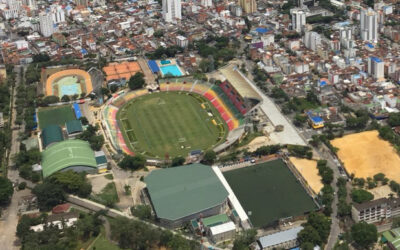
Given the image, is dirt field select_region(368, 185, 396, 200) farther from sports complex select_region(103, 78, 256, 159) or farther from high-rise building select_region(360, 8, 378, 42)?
high-rise building select_region(360, 8, 378, 42)

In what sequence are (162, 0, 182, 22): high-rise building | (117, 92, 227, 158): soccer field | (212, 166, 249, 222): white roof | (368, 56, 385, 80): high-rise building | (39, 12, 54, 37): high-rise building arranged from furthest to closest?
1. (162, 0, 182, 22): high-rise building
2. (39, 12, 54, 37): high-rise building
3. (368, 56, 385, 80): high-rise building
4. (117, 92, 227, 158): soccer field
5. (212, 166, 249, 222): white roof

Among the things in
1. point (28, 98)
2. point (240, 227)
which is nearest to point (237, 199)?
point (240, 227)

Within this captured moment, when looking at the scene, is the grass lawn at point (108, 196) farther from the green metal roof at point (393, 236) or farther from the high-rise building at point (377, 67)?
the high-rise building at point (377, 67)

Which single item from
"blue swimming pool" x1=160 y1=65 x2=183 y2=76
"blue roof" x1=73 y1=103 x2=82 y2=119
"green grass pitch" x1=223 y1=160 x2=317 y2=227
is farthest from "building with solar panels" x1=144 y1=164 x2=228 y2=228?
"blue swimming pool" x1=160 y1=65 x2=183 y2=76

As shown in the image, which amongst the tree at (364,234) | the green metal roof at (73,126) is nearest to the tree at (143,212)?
the tree at (364,234)

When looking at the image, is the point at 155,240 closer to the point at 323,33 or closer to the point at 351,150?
the point at 351,150

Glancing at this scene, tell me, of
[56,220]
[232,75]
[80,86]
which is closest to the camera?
[56,220]
